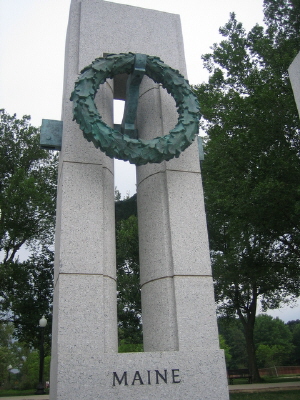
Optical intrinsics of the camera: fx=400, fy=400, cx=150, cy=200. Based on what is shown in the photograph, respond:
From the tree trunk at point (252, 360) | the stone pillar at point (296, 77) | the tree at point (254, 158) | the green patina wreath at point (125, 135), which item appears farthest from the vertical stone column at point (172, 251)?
the tree trunk at point (252, 360)

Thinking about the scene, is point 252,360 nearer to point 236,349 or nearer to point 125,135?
point 125,135

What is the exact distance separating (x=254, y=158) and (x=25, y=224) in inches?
514

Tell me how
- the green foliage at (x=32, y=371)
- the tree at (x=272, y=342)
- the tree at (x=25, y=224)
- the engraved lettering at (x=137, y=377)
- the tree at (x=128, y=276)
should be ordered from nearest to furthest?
the engraved lettering at (x=137, y=377), the tree at (x=128, y=276), the tree at (x=25, y=224), the green foliage at (x=32, y=371), the tree at (x=272, y=342)

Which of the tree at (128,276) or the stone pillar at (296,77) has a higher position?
the stone pillar at (296,77)

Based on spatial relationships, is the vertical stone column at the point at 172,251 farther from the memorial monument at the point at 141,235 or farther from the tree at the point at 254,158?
the tree at the point at 254,158

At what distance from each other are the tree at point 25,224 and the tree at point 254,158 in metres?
9.32

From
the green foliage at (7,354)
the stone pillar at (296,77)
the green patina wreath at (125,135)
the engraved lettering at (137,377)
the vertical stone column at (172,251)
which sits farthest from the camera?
the green foliage at (7,354)

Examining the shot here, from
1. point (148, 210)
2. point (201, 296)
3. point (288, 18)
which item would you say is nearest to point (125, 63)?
point (148, 210)

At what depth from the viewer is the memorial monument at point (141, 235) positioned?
171 inches

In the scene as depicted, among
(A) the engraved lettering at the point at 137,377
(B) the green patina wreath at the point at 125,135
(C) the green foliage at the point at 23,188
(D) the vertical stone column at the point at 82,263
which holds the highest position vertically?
(C) the green foliage at the point at 23,188

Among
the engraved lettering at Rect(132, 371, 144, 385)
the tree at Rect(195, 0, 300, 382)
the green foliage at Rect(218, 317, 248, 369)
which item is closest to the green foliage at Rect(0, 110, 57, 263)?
the tree at Rect(195, 0, 300, 382)

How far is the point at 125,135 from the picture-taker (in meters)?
5.12

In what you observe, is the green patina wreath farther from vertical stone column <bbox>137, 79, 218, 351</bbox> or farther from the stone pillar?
the stone pillar

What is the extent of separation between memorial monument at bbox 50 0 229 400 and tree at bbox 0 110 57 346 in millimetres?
15804
